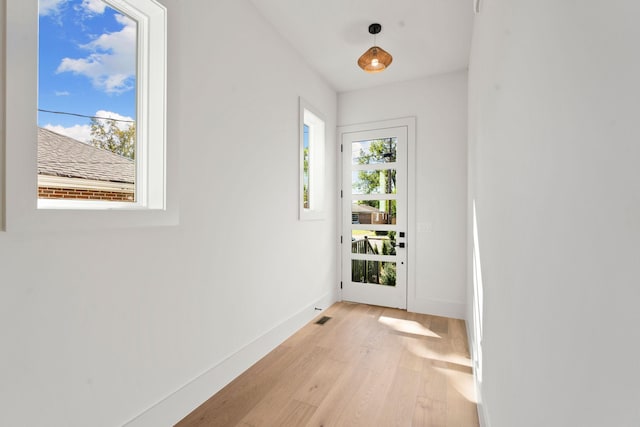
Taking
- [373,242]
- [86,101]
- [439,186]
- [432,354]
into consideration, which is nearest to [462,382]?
[432,354]

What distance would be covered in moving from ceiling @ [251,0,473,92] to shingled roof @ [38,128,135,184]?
1707 mm

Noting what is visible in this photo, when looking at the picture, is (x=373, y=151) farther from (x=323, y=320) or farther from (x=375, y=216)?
(x=323, y=320)

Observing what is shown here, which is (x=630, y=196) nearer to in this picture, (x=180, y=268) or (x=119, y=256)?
(x=119, y=256)

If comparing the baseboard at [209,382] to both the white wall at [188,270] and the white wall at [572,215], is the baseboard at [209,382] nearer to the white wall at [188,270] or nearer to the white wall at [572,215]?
the white wall at [188,270]

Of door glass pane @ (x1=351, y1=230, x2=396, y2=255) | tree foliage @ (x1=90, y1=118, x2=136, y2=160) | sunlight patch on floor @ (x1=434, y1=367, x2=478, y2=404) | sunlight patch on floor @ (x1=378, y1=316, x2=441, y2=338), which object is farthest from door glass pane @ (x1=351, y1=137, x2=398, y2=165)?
tree foliage @ (x1=90, y1=118, x2=136, y2=160)

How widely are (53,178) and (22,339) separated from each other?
2.20ft

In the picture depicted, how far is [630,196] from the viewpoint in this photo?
0.35 metres

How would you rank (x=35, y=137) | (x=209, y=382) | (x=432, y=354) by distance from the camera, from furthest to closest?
(x=432, y=354), (x=209, y=382), (x=35, y=137)

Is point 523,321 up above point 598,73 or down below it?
below

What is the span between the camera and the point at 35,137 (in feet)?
3.89

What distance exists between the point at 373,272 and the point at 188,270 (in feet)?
8.51

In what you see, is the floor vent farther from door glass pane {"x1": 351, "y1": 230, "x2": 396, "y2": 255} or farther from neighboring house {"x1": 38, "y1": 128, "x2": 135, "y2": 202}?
neighboring house {"x1": 38, "y1": 128, "x2": 135, "y2": 202}

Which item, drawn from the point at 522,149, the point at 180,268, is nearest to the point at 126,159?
the point at 180,268

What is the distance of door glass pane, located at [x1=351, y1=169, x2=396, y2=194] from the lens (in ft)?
12.6
